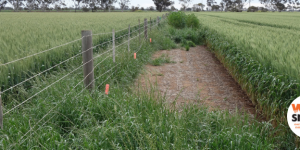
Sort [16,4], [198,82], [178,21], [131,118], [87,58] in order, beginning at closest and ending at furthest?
[131,118], [87,58], [198,82], [178,21], [16,4]

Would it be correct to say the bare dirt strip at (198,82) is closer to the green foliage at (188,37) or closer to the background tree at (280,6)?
the green foliage at (188,37)

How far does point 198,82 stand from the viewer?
23.3 ft

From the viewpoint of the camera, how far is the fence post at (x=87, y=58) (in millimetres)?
4436

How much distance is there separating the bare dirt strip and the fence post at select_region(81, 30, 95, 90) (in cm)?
86

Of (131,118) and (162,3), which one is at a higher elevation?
(162,3)

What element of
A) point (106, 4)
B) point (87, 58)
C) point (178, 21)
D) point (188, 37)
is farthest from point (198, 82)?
point (106, 4)

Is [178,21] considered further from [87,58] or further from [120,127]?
[120,127]

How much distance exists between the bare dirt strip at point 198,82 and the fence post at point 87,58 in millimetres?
856

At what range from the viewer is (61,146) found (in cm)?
274

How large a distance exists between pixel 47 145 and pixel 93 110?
1000mm

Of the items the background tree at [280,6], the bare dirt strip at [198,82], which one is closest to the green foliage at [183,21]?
the bare dirt strip at [198,82]

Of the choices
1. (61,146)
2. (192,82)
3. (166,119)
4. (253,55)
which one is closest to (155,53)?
(192,82)

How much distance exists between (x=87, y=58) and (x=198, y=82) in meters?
3.51

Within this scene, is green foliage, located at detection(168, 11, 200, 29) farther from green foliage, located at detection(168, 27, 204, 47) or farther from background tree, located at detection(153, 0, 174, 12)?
background tree, located at detection(153, 0, 174, 12)
